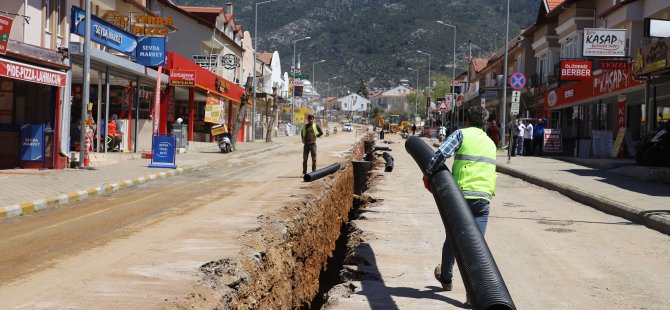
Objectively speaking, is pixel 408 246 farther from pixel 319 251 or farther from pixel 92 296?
pixel 92 296

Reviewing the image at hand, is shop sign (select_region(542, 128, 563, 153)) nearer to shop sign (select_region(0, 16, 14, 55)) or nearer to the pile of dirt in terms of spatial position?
the pile of dirt

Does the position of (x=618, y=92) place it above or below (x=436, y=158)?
above

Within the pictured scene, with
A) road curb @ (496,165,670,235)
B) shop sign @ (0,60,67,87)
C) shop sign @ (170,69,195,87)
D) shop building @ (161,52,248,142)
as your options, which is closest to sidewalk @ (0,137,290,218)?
shop sign @ (0,60,67,87)

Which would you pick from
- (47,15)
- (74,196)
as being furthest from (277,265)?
(47,15)

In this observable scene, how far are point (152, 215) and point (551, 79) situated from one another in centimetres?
3433

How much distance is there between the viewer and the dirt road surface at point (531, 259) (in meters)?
6.39

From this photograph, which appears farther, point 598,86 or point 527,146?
point 527,146

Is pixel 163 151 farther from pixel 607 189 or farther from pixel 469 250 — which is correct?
pixel 469 250

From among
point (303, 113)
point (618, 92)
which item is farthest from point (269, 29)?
point (618, 92)

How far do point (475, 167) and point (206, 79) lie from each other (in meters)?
32.4

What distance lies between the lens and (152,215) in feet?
37.7

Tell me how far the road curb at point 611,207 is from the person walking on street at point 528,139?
1247cm

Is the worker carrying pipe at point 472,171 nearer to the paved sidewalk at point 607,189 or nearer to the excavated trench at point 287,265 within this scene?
the excavated trench at point 287,265

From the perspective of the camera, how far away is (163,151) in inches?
901
